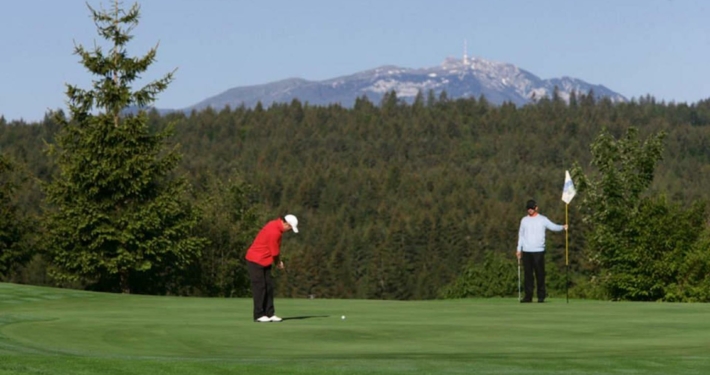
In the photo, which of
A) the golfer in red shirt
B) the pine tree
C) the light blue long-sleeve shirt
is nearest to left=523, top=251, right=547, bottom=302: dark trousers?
the light blue long-sleeve shirt

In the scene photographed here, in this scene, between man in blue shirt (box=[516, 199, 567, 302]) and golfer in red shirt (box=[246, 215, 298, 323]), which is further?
man in blue shirt (box=[516, 199, 567, 302])

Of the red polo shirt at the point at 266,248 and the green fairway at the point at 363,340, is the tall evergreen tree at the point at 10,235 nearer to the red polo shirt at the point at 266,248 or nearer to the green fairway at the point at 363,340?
the green fairway at the point at 363,340

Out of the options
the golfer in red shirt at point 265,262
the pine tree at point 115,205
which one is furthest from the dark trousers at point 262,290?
the pine tree at point 115,205

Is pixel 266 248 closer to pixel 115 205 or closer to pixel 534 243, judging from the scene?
pixel 534 243

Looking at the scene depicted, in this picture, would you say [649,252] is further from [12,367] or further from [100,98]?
[12,367]

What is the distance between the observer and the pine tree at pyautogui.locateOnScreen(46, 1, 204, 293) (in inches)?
2308

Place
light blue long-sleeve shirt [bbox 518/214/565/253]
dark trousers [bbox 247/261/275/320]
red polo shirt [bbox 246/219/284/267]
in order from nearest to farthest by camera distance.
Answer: dark trousers [bbox 247/261/275/320] → red polo shirt [bbox 246/219/284/267] → light blue long-sleeve shirt [bbox 518/214/565/253]

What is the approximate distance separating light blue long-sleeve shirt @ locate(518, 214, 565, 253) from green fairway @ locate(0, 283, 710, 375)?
1940 millimetres

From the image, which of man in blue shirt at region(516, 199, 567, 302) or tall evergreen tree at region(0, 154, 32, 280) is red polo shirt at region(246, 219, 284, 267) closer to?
man in blue shirt at region(516, 199, 567, 302)

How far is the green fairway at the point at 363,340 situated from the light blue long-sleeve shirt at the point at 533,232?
194cm

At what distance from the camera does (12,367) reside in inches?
486

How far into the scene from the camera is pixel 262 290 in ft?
71.6

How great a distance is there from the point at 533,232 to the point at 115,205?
1407 inches

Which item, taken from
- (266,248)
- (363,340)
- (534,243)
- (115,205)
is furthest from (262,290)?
(115,205)
